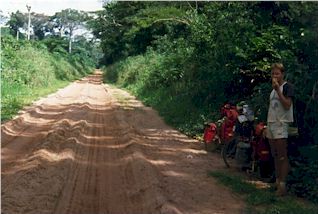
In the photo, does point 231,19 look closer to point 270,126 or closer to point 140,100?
point 270,126

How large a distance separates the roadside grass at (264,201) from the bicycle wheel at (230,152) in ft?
4.15

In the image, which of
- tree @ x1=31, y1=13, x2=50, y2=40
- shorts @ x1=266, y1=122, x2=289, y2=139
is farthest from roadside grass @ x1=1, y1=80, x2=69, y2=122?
tree @ x1=31, y1=13, x2=50, y2=40

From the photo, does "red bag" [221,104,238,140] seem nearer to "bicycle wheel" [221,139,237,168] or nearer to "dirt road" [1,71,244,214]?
"bicycle wheel" [221,139,237,168]

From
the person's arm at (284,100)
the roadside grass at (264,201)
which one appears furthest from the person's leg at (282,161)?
the person's arm at (284,100)

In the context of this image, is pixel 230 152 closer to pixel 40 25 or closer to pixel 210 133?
pixel 210 133

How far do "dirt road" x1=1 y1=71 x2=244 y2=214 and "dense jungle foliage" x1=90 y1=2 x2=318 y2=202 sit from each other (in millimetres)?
1296

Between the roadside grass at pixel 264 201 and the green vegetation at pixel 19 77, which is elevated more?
the green vegetation at pixel 19 77

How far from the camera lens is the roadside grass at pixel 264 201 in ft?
20.4

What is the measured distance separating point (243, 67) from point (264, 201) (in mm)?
5474

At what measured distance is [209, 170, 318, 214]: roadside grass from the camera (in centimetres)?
623

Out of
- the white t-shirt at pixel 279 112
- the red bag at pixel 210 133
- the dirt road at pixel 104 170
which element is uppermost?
the white t-shirt at pixel 279 112

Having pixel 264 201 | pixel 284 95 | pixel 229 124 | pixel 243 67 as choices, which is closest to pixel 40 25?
pixel 243 67

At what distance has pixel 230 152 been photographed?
9.69 metres

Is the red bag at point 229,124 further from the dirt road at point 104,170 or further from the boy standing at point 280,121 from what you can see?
the boy standing at point 280,121
